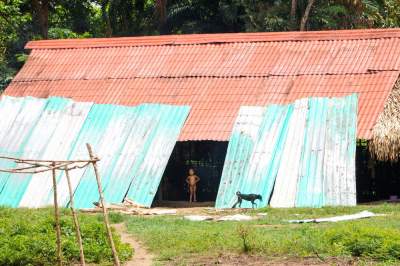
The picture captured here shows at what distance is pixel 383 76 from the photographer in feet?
71.5

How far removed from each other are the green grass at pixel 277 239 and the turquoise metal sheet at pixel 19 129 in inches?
240

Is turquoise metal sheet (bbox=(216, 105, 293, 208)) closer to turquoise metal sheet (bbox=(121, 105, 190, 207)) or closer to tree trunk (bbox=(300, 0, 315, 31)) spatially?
turquoise metal sheet (bbox=(121, 105, 190, 207))

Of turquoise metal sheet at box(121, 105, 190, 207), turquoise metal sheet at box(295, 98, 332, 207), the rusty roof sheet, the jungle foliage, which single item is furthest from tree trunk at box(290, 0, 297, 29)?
turquoise metal sheet at box(295, 98, 332, 207)

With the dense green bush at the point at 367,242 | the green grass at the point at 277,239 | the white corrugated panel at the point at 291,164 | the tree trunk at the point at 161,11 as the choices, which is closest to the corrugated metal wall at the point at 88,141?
the white corrugated panel at the point at 291,164

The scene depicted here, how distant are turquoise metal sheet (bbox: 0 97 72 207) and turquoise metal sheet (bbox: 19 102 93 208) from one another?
4.9 inches

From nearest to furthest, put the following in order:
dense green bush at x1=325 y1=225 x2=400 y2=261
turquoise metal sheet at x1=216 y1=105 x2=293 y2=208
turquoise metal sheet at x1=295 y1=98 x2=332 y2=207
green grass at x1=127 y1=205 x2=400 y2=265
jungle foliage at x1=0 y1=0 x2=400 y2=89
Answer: dense green bush at x1=325 y1=225 x2=400 y2=261, green grass at x1=127 y1=205 x2=400 y2=265, turquoise metal sheet at x1=295 y1=98 x2=332 y2=207, turquoise metal sheet at x1=216 y1=105 x2=293 y2=208, jungle foliage at x1=0 y1=0 x2=400 y2=89

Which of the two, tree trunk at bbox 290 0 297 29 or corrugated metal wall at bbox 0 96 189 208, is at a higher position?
tree trunk at bbox 290 0 297 29

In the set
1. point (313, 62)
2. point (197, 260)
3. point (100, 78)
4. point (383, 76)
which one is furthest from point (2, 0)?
point (197, 260)

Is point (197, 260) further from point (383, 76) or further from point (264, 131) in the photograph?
point (383, 76)

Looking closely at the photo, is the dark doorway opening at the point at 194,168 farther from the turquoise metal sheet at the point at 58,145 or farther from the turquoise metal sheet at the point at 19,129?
the turquoise metal sheet at the point at 19,129

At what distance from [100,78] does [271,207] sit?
23.3 ft

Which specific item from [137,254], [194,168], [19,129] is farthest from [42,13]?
[137,254]

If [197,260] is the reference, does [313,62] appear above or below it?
above

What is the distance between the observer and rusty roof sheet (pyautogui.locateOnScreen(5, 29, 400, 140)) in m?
21.9
